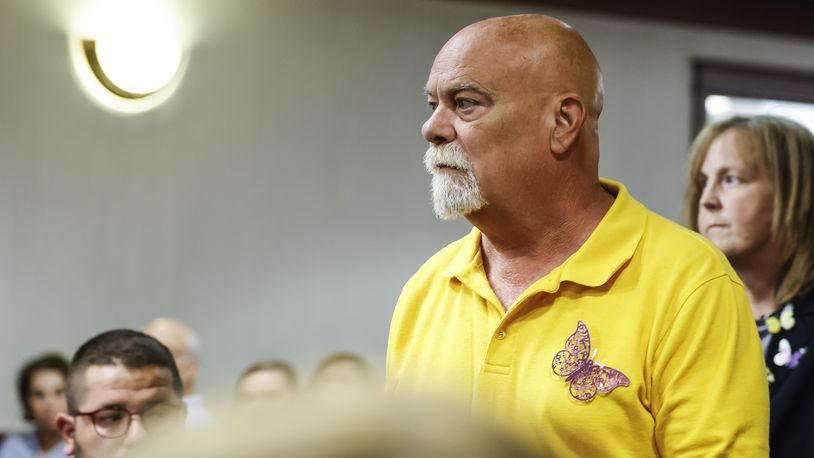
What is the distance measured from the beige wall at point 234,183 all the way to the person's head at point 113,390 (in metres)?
2.37

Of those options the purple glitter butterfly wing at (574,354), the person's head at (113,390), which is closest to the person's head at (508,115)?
the purple glitter butterfly wing at (574,354)

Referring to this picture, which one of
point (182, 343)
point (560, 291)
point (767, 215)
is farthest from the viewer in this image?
point (182, 343)

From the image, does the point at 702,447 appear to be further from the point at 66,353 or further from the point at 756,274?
the point at 66,353

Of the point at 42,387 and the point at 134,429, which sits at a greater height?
the point at 42,387

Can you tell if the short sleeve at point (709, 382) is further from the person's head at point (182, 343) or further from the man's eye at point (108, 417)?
the person's head at point (182, 343)

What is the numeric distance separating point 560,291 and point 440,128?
0.98 feet

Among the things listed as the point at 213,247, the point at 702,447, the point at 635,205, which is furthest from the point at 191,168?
the point at 702,447

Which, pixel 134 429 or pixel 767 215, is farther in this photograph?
pixel 767 215

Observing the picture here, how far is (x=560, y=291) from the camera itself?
1.51 metres

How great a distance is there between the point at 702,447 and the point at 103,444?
93cm

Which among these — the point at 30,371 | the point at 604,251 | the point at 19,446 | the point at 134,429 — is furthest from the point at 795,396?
the point at 30,371

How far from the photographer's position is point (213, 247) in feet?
14.8

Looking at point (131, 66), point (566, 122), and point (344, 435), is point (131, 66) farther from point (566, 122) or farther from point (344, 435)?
point (344, 435)

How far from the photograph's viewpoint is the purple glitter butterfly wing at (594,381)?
140 centimetres
